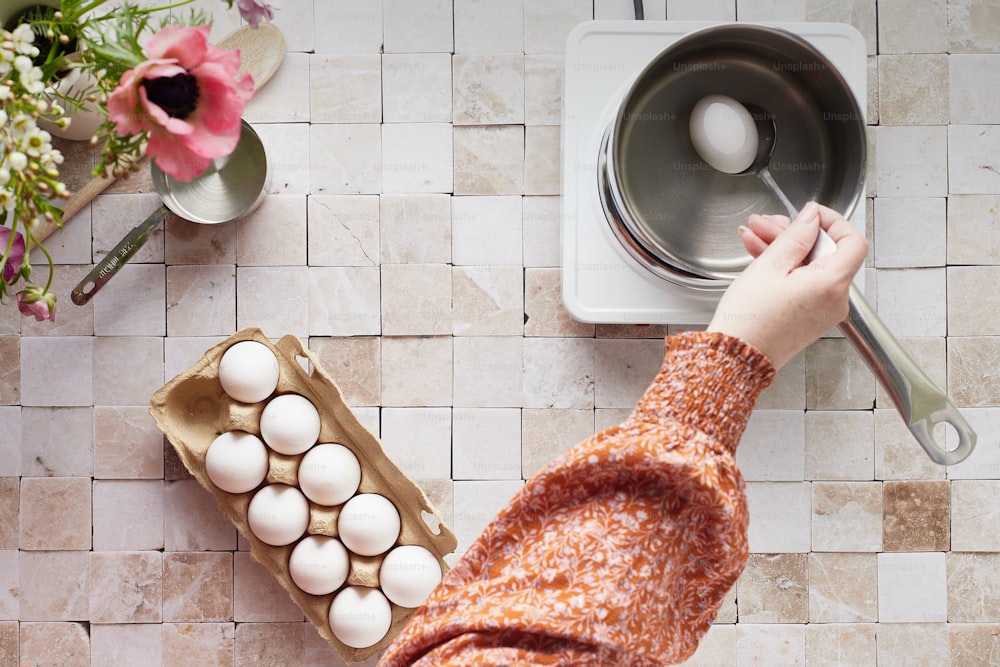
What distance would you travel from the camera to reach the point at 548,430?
82 cm

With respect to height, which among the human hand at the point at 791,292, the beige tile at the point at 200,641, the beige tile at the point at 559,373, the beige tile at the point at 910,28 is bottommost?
the beige tile at the point at 200,641

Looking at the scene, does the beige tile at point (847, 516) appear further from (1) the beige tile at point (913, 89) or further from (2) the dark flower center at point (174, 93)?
(2) the dark flower center at point (174, 93)

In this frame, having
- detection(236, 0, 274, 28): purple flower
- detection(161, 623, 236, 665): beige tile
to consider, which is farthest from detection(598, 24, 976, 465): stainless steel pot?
detection(161, 623, 236, 665): beige tile

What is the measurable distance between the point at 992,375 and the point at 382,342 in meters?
0.72

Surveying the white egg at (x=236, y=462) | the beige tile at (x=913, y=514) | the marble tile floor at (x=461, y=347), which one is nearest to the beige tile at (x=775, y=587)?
the marble tile floor at (x=461, y=347)

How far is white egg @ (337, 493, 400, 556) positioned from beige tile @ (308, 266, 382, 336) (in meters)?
0.19

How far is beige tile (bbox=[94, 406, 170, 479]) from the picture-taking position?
0.83m

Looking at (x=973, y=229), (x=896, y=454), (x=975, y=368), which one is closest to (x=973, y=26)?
(x=973, y=229)

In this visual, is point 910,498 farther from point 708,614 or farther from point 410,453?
point 410,453

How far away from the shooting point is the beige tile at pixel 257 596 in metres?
0.83

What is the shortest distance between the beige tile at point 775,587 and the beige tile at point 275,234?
641mm

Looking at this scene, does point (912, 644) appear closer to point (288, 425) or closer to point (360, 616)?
point (360, 616)

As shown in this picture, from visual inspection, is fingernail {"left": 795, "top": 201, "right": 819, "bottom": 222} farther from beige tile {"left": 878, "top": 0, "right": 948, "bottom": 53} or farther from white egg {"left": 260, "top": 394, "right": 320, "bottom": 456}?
white egg {"left": 260, "top": 394, "right": 320, "bottom": 456}

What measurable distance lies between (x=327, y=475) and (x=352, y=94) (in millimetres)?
430
